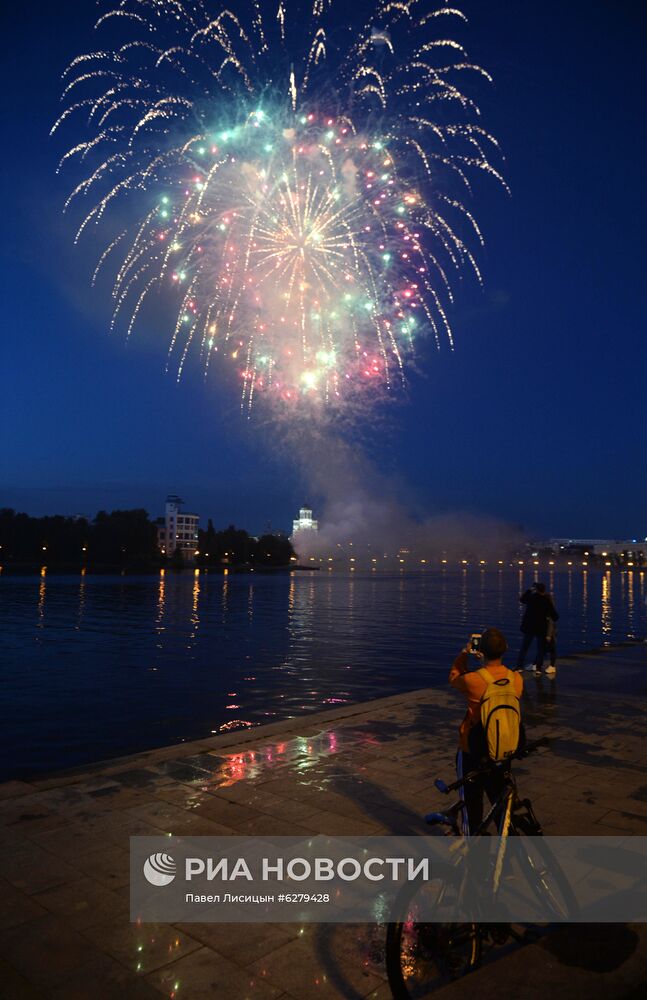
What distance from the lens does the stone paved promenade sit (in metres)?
3.67

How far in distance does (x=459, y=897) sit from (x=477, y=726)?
104cm

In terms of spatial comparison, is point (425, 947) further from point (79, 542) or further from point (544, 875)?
point (79, 542)

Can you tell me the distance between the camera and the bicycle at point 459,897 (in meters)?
3.40

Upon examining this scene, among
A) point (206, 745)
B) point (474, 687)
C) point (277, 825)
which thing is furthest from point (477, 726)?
point (206, 745)

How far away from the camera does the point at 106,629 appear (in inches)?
1008

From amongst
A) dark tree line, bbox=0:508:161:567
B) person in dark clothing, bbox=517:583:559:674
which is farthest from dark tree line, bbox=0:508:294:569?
person in dark clothing, bbox=517:583:559:674

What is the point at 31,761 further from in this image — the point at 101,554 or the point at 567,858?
the point at 101,554

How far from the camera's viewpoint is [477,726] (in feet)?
14.3

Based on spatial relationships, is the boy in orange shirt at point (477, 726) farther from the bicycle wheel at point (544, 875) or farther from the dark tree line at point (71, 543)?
the dark tree line at point (71, 543)

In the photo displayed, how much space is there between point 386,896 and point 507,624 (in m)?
27.8

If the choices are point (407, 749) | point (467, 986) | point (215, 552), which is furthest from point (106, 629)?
point (215, 552)

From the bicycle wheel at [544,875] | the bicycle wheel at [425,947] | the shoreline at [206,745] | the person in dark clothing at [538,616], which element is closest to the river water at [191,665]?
the shoreline at [206,745]

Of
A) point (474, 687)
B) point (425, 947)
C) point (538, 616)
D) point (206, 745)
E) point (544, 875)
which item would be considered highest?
point (474, 687)

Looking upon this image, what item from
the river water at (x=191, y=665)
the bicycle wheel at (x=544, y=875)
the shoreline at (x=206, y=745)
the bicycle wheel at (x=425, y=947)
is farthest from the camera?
the river water at (x=191, y=665)
